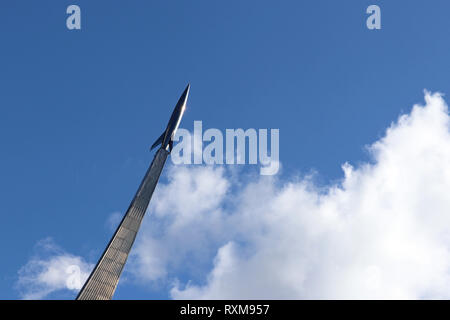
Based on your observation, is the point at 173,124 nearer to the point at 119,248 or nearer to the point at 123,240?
the point at 123,240

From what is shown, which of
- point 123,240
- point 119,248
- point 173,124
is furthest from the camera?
point 173,124

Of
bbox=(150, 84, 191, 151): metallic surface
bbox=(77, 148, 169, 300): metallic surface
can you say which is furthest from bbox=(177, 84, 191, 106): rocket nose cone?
bbox=(77, 148, 169, 300): metallic surface

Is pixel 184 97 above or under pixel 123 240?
above

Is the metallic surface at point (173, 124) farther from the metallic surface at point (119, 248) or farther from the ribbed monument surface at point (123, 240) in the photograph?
the metallic surface at point (119, 248)

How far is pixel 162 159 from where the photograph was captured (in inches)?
3189

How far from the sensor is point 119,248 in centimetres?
6288

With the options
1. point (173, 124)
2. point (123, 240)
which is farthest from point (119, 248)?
point (173, 124)

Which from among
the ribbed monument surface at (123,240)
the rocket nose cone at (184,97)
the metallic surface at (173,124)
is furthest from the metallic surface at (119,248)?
the rocket nose cone at (184,97)

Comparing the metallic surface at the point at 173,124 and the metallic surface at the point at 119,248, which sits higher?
the metallic surface at the point at 173,124

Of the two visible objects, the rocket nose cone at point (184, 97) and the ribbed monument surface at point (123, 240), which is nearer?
the ribbed monument surface at point (123, 240)

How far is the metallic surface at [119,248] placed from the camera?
56.1 meters
